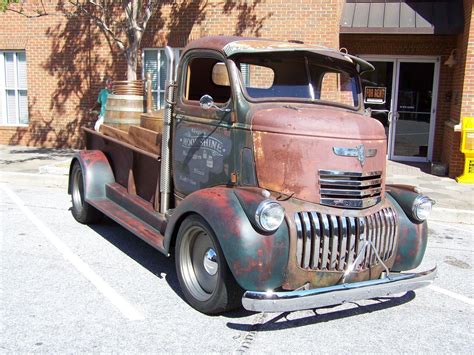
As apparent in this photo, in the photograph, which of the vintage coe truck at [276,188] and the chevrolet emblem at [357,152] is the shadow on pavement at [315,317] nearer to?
the vintage coe truck at [276,188]

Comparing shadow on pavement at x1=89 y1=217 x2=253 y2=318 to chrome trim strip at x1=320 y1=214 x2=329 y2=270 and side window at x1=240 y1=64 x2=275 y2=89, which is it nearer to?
chrome trim strip at x1=320 y1=214 x2=329 y2=270

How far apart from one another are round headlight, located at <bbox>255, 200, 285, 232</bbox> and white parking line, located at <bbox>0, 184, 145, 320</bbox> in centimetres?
128

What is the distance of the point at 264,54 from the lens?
4.58 m

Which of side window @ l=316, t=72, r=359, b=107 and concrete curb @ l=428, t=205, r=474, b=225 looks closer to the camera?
side window @ l=316, t=72, r=359, b=107

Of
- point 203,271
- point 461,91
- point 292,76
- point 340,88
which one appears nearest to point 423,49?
point 461,91

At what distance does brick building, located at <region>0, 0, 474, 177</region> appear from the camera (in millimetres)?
10984

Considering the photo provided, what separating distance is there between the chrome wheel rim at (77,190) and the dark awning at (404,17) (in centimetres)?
721

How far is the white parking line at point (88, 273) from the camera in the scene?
13.7 ft

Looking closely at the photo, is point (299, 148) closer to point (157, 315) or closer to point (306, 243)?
point (306, 243)

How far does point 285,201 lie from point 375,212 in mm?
787

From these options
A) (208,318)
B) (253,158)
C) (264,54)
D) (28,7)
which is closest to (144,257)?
(208,318)

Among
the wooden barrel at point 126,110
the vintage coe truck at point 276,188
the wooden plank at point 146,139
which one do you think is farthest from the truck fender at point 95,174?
the vintage coe truck at point 276,188

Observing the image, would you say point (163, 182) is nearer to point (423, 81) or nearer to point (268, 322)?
point (268, 322)

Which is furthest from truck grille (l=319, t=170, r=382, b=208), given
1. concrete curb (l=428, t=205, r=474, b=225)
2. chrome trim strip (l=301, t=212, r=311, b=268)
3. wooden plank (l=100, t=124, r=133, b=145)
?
concrete curb (l=428, t=205, r=474, b=225)
